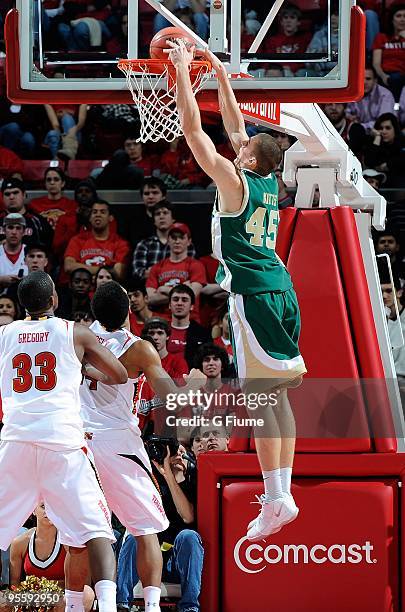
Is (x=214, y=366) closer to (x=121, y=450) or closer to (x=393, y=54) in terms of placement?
(x=121, y=450)

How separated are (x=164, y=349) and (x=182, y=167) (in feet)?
8.52

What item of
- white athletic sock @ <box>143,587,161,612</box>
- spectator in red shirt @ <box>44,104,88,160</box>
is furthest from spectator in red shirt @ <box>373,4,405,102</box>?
white athletic sock @ <box>143,587,161,612</box>

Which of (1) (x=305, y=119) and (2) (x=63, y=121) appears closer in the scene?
(1) (x=305, y=119)

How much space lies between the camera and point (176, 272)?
31.4 feet

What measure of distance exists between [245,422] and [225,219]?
1521mm

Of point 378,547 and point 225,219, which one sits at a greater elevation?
point 225,219

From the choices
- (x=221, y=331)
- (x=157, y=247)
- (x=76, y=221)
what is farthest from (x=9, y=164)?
(x=221, y=331)

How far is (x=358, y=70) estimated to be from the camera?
18.7ft

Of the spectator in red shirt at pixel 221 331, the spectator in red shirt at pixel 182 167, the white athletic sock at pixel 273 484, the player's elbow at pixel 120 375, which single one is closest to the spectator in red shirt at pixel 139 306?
the spectator in red shirt at pixel 221 331

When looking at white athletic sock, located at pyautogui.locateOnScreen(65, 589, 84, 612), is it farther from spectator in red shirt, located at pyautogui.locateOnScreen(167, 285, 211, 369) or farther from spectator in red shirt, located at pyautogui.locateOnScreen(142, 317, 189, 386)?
spectator in red shirt, located at pyautogui.locateOnScreen(167, 285, 211, 369)

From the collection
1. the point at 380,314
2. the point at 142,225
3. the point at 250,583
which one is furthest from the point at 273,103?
the point at 142,225

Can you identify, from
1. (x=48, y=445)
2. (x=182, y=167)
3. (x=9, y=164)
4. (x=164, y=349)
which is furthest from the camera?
(x=9, y=164)

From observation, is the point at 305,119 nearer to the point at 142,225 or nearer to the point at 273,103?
the point at 273,103

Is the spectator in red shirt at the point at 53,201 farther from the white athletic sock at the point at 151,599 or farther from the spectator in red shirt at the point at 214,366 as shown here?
the white athletic sock at the point at 151,599
